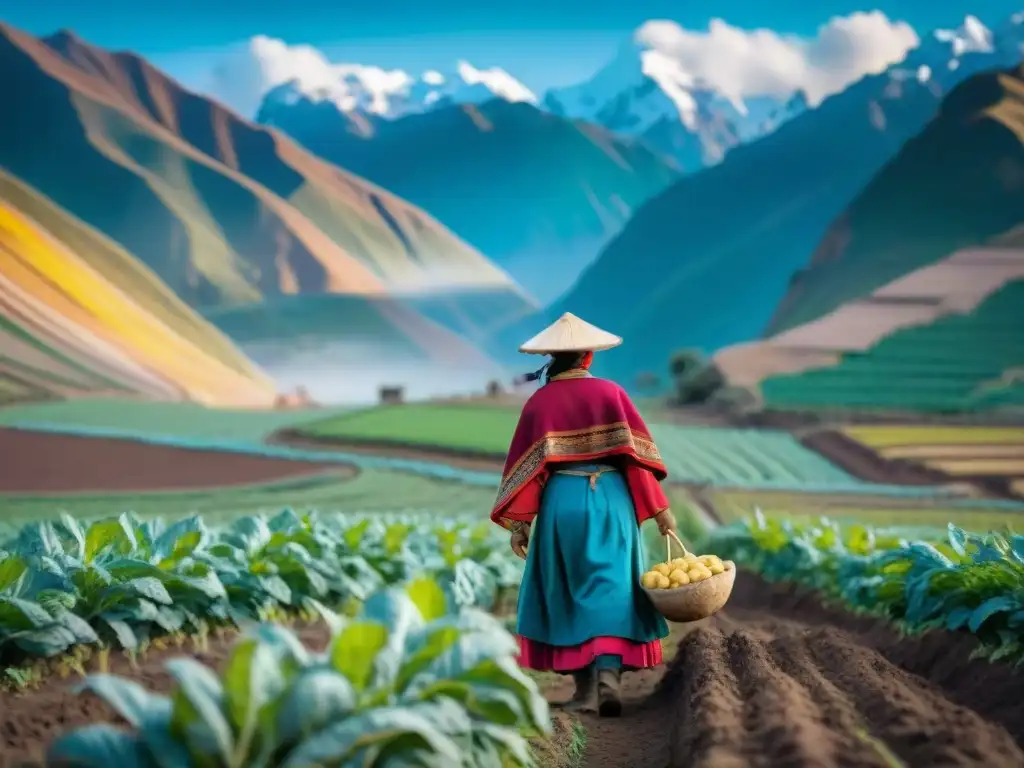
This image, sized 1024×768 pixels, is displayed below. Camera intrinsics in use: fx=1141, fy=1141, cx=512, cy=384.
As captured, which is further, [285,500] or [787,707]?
[285,500]

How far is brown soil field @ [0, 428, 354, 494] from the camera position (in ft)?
27.1

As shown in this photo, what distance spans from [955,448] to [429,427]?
528cm

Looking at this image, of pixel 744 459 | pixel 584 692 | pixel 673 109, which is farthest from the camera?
pixel 673 109

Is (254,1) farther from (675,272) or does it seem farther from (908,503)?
(675,272)

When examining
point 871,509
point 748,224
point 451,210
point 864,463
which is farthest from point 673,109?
point 871,509

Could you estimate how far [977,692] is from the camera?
3338 mm

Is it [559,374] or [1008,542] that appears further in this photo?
[1008,542]

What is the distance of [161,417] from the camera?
9.97 metres

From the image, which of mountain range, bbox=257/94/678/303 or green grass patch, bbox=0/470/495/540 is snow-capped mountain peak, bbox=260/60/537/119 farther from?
green grass patch, bbox=0/470/495/540

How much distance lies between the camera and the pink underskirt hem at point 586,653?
3.56 m

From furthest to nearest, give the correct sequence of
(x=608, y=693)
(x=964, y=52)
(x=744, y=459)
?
(x=964, y=52) → (x=744, y=459) → (x=608, y=693)

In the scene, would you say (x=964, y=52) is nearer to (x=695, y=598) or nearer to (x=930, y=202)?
(x=930, y=202)

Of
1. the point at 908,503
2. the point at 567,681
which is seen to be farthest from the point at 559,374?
the point at 908,503

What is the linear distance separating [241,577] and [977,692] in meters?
2.46
